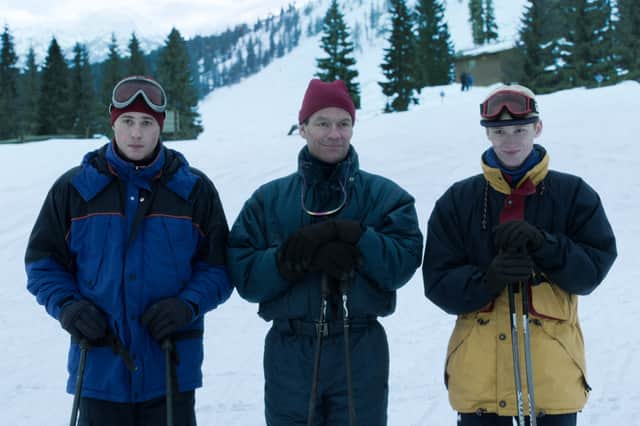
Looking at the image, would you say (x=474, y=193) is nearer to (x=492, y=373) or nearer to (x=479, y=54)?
(x=492, y=373)

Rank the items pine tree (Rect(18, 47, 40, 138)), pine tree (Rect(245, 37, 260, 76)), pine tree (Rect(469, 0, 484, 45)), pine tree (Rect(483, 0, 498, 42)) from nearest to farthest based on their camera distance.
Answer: pine tree (Rect(18, 47, 40, 138)) < pine tree (Rect(483, 0, 498, 42)) < pine tree (Rect(469, 0, 484, 45)) < pine tree (Rect(245, 37, 260, 76))

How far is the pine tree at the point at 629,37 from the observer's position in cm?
3962

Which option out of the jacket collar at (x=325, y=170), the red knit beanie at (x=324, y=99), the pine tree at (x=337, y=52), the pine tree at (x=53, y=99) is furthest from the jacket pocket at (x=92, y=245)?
the pine tree at (x=53, y=99)

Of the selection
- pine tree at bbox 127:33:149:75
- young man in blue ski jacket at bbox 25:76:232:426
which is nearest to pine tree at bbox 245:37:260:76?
pine tree at bbox 127:33:149:75

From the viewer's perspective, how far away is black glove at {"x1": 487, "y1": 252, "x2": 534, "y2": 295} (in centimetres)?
257

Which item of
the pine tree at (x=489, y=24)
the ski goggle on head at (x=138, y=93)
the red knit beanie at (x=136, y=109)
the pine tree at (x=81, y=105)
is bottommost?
the red knit beanie at (x=136, y=109)

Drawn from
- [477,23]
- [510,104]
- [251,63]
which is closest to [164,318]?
[510,104]

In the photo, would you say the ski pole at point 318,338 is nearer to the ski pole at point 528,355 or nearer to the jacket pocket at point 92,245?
the ski pole at point 528,355

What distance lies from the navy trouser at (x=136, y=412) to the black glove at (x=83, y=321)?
33 centimetres

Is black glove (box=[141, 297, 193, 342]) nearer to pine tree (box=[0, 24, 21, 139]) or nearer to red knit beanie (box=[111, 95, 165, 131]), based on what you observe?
red knit beanie (box=[111, 95, 165, 131])

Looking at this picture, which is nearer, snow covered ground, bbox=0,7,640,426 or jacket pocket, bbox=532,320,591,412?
jacket pocket, bbox=532,320,591,412

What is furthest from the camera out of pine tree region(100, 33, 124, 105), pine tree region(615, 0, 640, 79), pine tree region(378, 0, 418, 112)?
pine tree region(100, 33, 124, 105)

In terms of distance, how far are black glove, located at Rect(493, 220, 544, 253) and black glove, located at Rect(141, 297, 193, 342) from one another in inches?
52.9

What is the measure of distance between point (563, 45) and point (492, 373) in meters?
41.7
